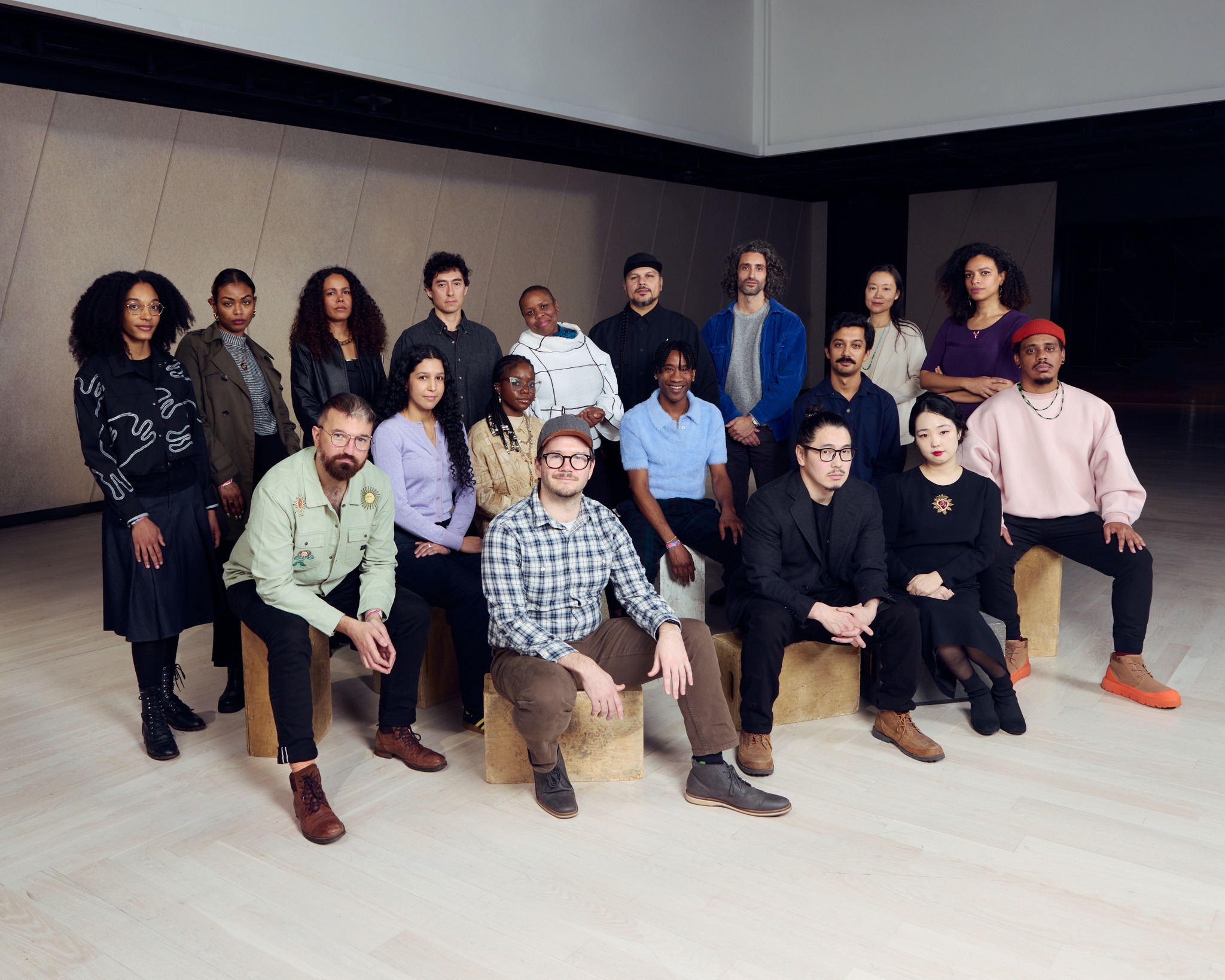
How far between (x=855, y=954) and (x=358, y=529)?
1833 millimetres

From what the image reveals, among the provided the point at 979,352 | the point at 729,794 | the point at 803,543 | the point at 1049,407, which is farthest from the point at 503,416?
the point at 1049,407

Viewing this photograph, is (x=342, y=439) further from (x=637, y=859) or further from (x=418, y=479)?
(x=637, y=859)

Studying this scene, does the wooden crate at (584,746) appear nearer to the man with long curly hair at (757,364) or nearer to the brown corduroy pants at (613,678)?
the brown corduroy pants at (613,678)

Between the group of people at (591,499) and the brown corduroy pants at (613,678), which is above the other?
the group of people at (591,499)

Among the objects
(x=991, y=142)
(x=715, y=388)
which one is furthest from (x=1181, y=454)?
(x=715, y=388)

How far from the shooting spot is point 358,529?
313cm

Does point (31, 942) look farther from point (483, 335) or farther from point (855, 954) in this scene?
point (483, 335)

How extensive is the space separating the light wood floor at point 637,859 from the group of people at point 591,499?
0.13m

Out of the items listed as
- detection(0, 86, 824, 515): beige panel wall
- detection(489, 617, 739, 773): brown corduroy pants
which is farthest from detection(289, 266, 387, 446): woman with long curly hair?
detection(0, 86, 824, 515): beige panel wall

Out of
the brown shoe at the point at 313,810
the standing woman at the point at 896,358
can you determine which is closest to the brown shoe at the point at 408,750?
the brown shoe at the point at 313,810

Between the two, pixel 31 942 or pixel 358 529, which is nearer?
pixel 31 942

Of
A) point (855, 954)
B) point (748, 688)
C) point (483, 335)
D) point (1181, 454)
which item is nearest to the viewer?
point (855, 954)

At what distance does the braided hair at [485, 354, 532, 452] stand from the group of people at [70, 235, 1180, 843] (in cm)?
1

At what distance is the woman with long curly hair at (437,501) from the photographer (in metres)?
3.42
